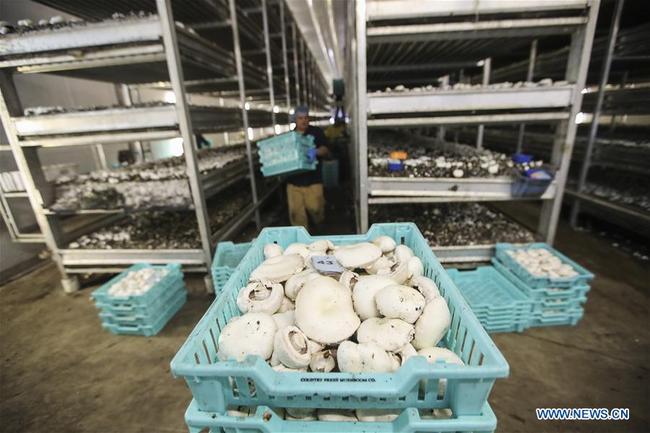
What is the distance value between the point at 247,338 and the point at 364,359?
329 millimetres

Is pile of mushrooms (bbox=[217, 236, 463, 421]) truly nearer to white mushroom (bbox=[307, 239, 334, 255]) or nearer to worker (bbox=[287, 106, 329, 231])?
white mushroom (bbox=[307, 239, 334, 255])

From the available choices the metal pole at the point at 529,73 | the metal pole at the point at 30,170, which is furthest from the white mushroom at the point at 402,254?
the metal pole at the point at 529,73

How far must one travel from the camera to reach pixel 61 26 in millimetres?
2068

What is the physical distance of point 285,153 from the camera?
8.37 feet

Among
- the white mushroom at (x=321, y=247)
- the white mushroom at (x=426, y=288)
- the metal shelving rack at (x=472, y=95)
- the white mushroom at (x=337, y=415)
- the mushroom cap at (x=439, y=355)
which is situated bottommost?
the white mushroom at (x=337, y=415)

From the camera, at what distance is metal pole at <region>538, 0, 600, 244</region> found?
6.62 feet

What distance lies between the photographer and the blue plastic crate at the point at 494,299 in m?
1.95

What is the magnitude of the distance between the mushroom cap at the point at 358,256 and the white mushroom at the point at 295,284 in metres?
0.13

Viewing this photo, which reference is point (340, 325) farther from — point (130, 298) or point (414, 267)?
point (130, 298)

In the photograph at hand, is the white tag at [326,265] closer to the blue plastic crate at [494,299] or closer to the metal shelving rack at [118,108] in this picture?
the blue plastic crate at [494,299]

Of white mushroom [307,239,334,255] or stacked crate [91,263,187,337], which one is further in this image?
stacked crate [91,263,187,337]

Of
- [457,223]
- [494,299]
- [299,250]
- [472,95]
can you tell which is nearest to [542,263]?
[494,299]

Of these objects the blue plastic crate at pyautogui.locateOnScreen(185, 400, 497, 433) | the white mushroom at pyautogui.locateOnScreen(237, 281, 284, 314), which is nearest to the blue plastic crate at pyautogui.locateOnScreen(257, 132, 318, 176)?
the white mushroom at pyautogui.locateOnScreen(237, 281, 284, 314)

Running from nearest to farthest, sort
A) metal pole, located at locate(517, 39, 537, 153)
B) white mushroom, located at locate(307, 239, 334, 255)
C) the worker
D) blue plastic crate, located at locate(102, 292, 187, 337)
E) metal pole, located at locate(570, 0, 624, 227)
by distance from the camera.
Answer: white mushroom, located at locate(307, 239, 334, 255) → blue plastic crate, located at locate(102, 292, 187, 337) → metal pole, located at locate(570, 0, 624, 227) → the worker → metal pole, located at locate(517, 39, 537, 153)
